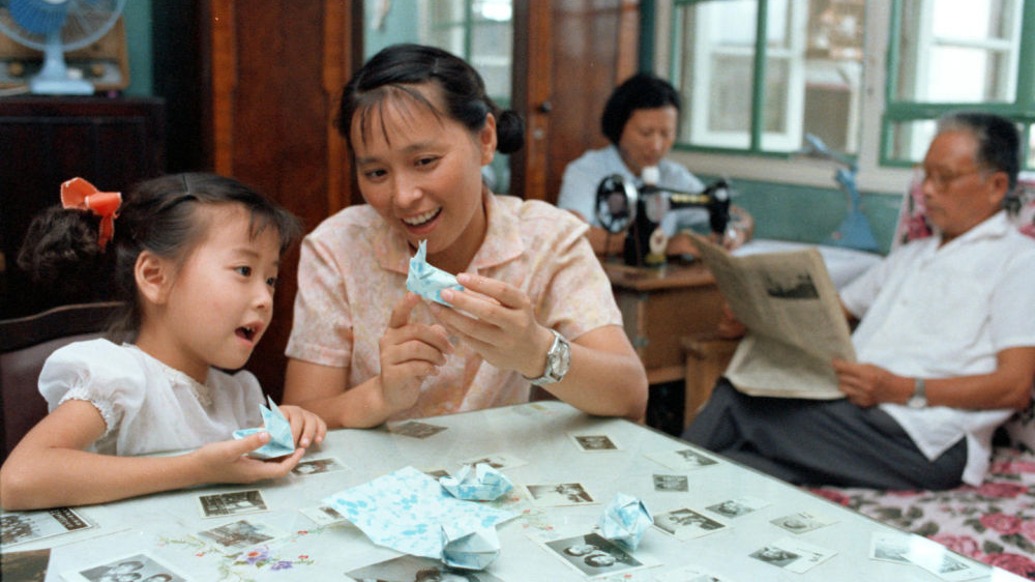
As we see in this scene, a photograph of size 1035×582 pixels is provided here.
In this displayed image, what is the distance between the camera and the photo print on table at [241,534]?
967mm

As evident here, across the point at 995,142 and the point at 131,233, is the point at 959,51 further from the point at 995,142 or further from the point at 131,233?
the point at 131,233

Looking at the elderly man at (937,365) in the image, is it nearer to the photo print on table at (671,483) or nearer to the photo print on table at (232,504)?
the photo print on table at (671,483)

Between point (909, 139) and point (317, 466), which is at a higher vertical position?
point (909, 139)

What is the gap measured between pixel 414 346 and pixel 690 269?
1.86 metres

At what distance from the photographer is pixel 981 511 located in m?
2.04

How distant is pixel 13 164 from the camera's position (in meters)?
2.46

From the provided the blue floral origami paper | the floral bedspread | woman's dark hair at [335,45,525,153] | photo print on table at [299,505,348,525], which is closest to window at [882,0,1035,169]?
the floral bedspread

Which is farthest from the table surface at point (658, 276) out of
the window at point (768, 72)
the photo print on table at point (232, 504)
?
the photo print on table at point (232, 504)

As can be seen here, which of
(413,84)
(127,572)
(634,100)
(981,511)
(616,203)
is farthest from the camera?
(634,100)

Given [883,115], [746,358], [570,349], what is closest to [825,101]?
[883,115]

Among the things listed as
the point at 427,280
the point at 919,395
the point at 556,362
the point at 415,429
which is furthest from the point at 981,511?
the point at 427,280

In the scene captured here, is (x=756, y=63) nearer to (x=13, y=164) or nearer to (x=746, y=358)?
(x=746, y=358)

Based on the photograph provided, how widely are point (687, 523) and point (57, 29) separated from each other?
220cm

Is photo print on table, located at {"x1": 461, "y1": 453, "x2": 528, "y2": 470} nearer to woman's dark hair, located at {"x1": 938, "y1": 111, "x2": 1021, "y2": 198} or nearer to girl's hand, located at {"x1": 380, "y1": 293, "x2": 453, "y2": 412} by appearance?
girl's hand, located at {"x1": 380, "y1": 293, "x2": 453, "y2": 412}
